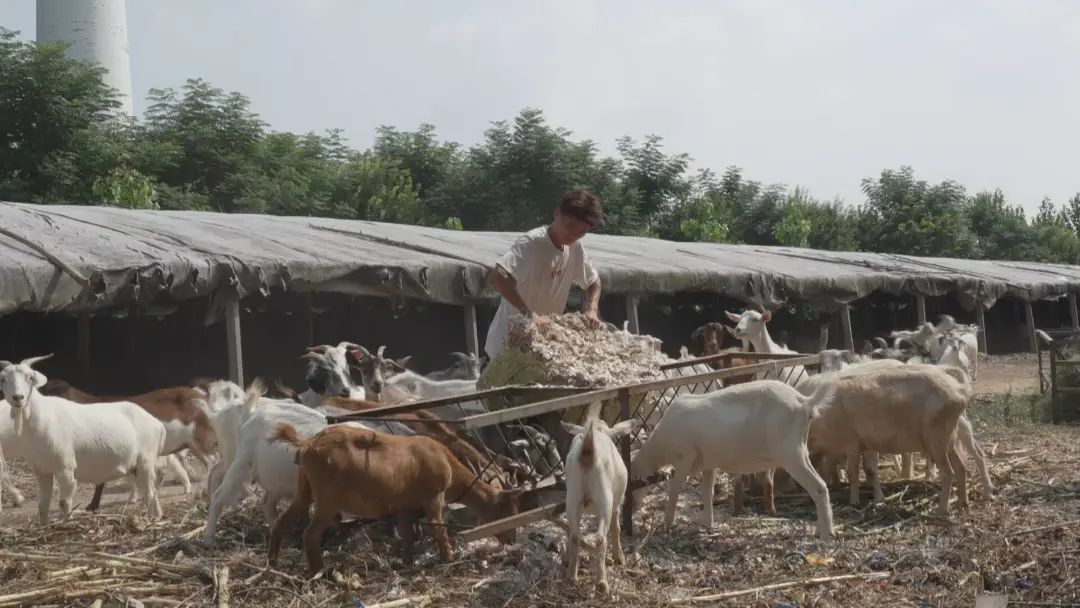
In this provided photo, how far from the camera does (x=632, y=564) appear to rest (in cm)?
560

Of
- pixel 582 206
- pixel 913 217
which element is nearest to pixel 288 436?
pixel 582 206

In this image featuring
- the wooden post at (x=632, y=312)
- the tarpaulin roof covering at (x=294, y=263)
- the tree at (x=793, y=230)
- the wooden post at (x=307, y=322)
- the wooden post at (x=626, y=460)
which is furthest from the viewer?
the tree at (x=793, y=230)

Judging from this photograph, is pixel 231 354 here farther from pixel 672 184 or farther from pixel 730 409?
pixel 672 184

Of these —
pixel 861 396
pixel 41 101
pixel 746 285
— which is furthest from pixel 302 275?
pixel 41 101

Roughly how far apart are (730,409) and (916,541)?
125cm

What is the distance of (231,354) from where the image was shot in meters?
11.5

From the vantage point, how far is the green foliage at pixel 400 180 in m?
23.0

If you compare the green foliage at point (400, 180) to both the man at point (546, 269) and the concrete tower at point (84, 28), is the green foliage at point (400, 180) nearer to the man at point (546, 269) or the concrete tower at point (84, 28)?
the concrete tower at point (84, 28)

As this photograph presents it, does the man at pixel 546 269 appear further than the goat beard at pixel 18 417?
No

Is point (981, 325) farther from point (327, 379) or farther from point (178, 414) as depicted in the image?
point (178, 414)

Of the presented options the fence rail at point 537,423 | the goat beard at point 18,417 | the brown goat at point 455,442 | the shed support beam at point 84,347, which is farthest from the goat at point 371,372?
the brown goat at point 455,442

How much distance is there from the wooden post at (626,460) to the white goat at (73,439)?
3.22 meters

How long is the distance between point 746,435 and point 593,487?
1426 millimetres

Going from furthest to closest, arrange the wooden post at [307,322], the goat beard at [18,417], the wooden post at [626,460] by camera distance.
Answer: the wooden post at [307,322], the goat beard at [18,417], the wooden post at [626,460]
